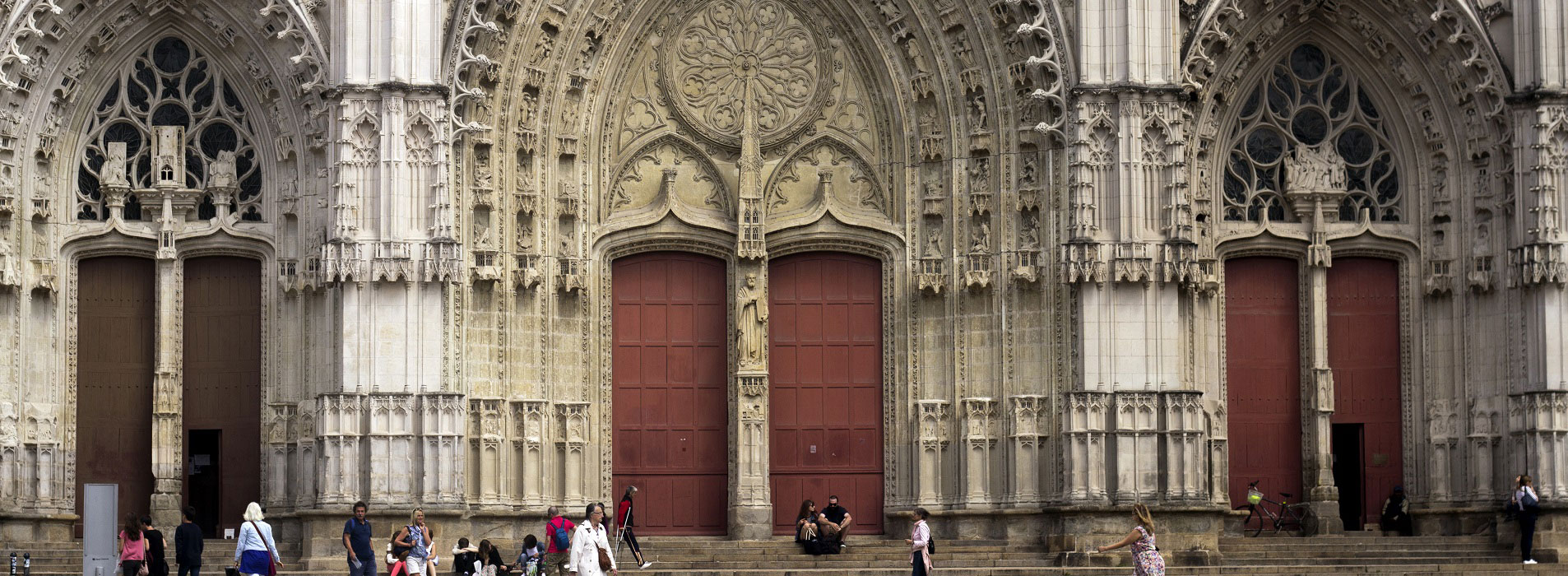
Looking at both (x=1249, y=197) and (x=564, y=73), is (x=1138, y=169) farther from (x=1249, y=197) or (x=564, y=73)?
(x=564, y=73)

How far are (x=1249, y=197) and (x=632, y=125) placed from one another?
27.9ft

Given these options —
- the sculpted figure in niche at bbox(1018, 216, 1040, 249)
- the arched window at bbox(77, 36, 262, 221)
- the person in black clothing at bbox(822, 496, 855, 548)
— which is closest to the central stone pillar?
the person in black clothing at bbox(822, 496, 855, 548)

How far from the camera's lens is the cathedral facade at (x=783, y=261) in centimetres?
3053

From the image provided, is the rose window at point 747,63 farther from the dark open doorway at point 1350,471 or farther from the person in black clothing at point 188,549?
the person in black clothing at point 188,549

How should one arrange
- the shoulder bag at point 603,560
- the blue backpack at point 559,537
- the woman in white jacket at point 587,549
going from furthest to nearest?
the blue backpack at point 559,537 < the shoulder bag at point 603,560 < the woman in white jacket at point 587,549

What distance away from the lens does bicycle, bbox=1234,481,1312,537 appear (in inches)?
1282

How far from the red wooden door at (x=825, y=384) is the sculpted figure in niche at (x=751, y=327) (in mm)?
518

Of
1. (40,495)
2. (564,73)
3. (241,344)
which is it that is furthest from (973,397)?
(40,495)

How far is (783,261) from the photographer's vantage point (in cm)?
3328

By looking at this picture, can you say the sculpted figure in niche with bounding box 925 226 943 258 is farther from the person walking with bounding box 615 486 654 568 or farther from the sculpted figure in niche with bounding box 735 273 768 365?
the person walking with bounding box 615 486 654 568

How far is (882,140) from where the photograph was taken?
33.3m

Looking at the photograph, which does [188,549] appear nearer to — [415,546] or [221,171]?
[415,546]

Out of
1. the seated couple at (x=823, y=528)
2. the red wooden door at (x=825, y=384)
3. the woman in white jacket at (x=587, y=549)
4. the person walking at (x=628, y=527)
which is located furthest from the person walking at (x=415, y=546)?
the red wooden door at (x=825, y=384)

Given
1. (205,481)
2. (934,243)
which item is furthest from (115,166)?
(934,243)
